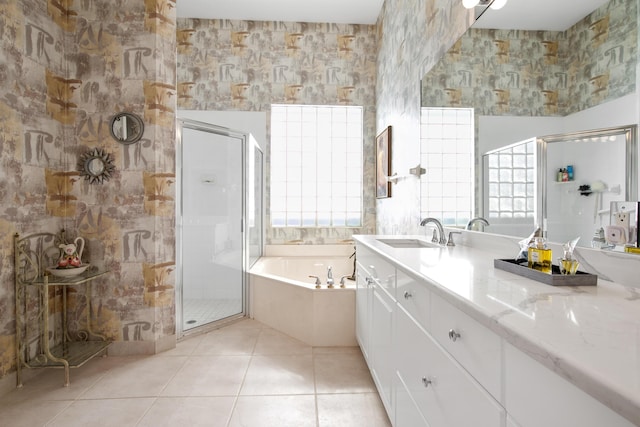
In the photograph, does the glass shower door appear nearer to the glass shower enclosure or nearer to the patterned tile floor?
the glass shower enclosure

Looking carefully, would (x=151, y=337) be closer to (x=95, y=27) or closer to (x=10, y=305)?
(x=10, y=305)

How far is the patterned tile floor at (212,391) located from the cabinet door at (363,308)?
0.16m

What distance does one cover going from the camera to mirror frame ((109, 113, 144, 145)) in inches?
97.4

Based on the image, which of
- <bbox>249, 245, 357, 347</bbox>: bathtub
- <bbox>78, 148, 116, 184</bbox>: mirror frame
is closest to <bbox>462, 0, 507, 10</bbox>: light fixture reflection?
<bbox>249, 245, 357, 347</bbox>: bathtub

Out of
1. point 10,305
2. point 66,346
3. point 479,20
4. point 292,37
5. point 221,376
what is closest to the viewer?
point 479,20

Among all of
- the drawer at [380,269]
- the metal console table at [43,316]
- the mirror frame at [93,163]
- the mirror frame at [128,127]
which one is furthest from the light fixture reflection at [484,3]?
the metal console table at [43,316]

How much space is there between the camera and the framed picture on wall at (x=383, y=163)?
346 centimetres

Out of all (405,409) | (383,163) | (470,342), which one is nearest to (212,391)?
(405,409)

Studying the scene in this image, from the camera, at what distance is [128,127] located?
2.48 metres

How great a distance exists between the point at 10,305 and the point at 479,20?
2953mm

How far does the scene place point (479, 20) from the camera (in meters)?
1.69

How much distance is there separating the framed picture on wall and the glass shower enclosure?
1.33m

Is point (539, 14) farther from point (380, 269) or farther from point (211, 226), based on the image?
point (211, 226)

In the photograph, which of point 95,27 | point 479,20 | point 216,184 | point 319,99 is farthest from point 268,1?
point 479,20
